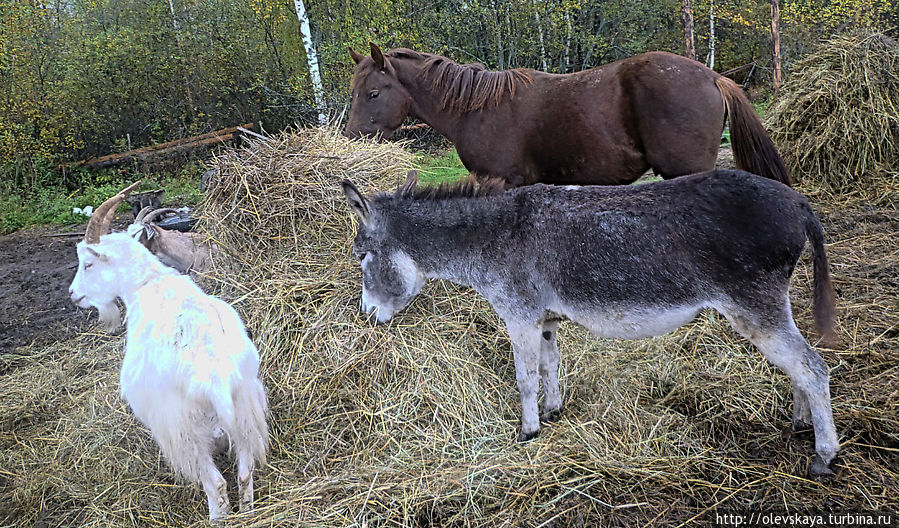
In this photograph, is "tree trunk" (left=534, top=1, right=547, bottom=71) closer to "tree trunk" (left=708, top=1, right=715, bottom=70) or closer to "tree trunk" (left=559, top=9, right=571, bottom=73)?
"tree trunk" (left=559, top=9, right=571, bottom=73)

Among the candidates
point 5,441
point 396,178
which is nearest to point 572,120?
point 396,178

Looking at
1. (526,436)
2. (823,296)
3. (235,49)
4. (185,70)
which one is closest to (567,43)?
(235,49)

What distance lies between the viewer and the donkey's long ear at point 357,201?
356cm

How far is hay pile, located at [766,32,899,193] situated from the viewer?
24.9 ft

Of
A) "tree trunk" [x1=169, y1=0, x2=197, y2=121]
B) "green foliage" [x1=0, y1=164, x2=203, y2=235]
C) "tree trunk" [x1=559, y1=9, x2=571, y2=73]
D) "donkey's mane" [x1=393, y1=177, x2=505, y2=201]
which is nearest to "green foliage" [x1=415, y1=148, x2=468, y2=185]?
"donkey's mane" [x1=393, y1=177, x2=505, y2=201]

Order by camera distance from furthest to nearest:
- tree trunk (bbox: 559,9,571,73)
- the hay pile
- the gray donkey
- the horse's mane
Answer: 1. tree trunk (bbox: 559,9,571,73)
2. the hay pile
3. the horse's mane
4. the gray donkey

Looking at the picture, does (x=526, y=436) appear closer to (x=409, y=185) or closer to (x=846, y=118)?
(x=409, y=185)

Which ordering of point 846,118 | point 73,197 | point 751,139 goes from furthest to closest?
point 73,197 → point 846,118 → point 751,139

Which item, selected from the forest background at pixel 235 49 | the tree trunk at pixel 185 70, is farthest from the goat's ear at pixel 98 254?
the tree trunk at pixel 185 70

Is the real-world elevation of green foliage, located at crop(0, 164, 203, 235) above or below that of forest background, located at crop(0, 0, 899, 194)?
below

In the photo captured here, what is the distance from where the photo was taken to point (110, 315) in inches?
152

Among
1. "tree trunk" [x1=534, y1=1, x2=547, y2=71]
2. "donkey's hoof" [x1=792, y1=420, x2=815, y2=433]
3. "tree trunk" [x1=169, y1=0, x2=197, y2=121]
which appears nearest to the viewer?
"donkey's hoof" [x1=792, y1=420, x2=815, y2=433]

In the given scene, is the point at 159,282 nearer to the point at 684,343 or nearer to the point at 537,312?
the point at 537,312

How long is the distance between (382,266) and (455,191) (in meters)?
0.69
